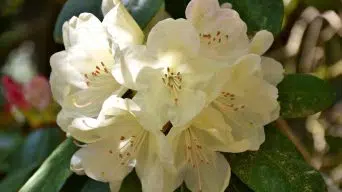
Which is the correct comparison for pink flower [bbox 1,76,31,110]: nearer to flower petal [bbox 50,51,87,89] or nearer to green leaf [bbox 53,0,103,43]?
green leaf [bbox 53,0,103,43]

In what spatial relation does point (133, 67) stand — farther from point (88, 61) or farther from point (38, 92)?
point (38, 92)

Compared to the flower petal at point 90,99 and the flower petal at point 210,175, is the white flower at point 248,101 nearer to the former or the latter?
the flower petal at point 210,175

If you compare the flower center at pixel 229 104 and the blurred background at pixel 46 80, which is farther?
the blurred background at pixel 46 80

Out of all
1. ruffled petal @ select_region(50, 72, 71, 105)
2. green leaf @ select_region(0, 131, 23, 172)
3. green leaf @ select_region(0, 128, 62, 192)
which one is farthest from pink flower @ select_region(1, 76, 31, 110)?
ruffled petal @ select_region(50, 72, 71, 105)

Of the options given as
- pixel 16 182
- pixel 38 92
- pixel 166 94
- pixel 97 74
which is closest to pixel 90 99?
pixel 97 74

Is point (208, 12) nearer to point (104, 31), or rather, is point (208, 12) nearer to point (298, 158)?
point (104, 31)

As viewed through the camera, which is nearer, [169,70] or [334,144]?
[169,70]

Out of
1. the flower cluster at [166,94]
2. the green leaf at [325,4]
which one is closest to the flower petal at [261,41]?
the flower cluster at [166,94]
